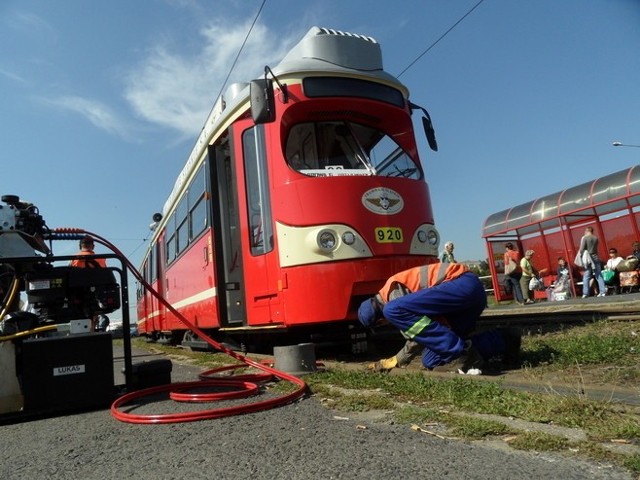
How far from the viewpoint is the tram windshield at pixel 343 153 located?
6023 mm

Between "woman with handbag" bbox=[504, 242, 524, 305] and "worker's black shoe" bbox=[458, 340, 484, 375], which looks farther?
"woman with handbag" bbox=[504, 242, 524, 305]

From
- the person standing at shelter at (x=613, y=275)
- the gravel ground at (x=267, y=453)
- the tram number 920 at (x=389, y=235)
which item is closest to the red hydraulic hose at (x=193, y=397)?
the gravel ground at (x=267, y=453)

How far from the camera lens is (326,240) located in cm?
543

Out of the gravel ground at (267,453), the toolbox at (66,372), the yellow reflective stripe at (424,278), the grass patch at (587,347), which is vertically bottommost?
the gravel ground at (267,453)

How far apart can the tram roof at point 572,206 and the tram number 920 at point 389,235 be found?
9.73 metres

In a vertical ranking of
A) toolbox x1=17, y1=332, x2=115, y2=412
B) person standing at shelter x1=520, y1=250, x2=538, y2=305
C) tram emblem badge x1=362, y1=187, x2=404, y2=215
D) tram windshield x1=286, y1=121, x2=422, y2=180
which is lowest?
toolbox x1=17, y1=332, x2=115, y2=412

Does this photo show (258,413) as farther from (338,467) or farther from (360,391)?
(338,467)

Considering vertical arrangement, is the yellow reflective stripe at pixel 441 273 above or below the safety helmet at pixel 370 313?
above

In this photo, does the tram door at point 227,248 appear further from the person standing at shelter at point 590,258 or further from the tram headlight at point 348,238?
the person standing at shelter at point 590,258

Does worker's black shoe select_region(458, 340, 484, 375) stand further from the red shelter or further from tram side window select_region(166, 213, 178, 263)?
the red shelter

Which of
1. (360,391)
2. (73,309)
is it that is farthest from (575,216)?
(73,309)

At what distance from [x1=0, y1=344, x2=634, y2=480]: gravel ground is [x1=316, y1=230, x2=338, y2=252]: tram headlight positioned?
206 centimetres

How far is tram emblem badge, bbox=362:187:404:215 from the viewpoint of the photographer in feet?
18.5

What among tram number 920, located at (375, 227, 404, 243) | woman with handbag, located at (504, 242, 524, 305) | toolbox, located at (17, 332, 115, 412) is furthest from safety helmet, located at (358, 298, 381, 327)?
woman with handbag, located at (504, 242, 524, 305)
